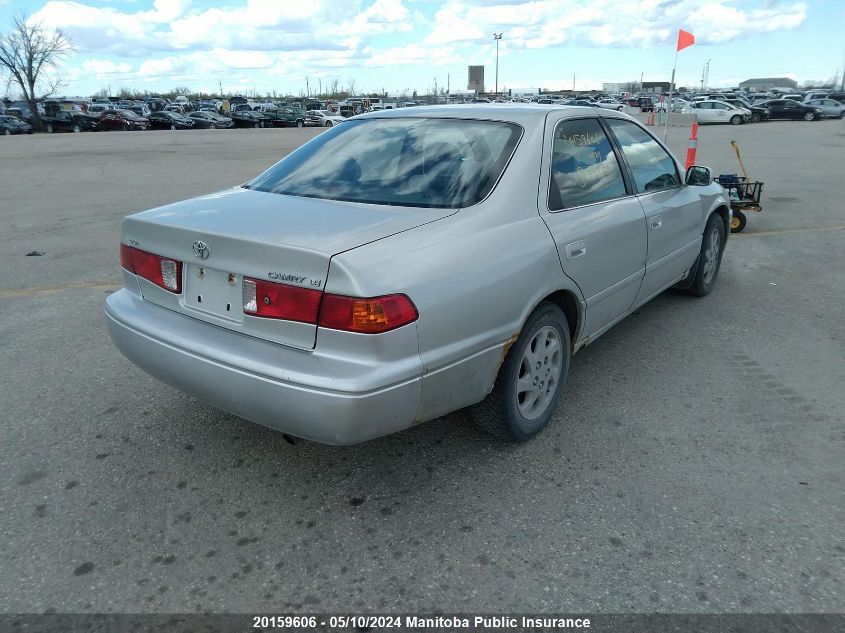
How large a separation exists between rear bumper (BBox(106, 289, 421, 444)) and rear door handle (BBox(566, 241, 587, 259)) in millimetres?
1196

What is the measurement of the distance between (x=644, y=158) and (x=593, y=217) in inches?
44.5

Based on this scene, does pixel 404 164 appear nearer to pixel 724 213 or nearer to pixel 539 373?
pixel 539 373

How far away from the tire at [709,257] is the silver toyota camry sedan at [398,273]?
1.58 metres

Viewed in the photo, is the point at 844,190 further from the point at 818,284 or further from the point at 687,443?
the point at 687,443

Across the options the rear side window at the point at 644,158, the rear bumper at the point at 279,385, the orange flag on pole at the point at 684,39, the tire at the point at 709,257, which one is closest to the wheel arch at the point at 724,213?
the tire at the point at 709,257

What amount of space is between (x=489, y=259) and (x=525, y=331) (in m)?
0.46

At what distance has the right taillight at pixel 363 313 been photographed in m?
2.32

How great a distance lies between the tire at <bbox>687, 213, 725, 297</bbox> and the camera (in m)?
5.35

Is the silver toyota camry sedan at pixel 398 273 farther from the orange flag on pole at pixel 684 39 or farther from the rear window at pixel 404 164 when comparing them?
the orange flag on pole at pixel 684 39

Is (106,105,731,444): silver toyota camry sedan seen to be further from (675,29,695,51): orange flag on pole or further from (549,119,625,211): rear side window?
(675,29,695,51): orange flag on pole

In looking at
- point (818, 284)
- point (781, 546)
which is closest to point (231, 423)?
point (781, 546)

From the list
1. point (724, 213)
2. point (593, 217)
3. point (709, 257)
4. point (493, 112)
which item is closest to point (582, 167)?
point (593, 217)

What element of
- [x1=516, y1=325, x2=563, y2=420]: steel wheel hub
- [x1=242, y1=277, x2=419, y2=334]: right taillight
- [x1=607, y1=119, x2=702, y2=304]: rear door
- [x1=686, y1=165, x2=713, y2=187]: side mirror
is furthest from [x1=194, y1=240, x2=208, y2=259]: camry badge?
[x1=686, y1=165, x2=713, y2=187]: side mirror

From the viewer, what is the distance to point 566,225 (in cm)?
325
